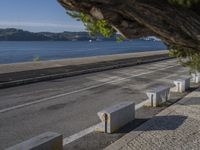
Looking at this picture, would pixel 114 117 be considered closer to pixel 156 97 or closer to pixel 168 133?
pixel 168 133

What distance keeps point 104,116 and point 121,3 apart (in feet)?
16.3

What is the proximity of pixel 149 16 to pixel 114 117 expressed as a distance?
16.3 ft

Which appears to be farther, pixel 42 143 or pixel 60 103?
pixel 60 103

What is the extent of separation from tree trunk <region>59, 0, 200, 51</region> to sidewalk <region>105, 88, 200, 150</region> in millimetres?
3399

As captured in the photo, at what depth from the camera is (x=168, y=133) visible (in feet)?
30.6

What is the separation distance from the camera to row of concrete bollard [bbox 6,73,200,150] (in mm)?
6515

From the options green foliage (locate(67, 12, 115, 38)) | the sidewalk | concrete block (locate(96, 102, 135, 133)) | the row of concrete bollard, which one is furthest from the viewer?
concrete block (locate(96, 102, 135, 133))

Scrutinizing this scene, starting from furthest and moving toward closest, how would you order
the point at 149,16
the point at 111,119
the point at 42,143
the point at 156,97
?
the point at 156,97
the point at 111,119
the point at 42,143
the point at 149,16

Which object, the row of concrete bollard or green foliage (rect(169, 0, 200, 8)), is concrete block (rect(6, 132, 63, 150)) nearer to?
the row of concrete bollard

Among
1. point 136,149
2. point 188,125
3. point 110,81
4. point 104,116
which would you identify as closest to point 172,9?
point 136,149

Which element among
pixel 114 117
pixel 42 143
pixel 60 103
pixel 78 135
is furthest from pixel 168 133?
pixel 60 103

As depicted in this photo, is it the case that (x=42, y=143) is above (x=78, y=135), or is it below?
above

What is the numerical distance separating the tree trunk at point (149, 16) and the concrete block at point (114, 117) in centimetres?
427

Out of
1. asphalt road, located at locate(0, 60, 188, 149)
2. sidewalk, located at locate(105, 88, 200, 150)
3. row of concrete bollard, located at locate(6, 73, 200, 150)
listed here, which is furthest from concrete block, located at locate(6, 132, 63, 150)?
asphalt road, located at locate(0, 60, 188, 149)
